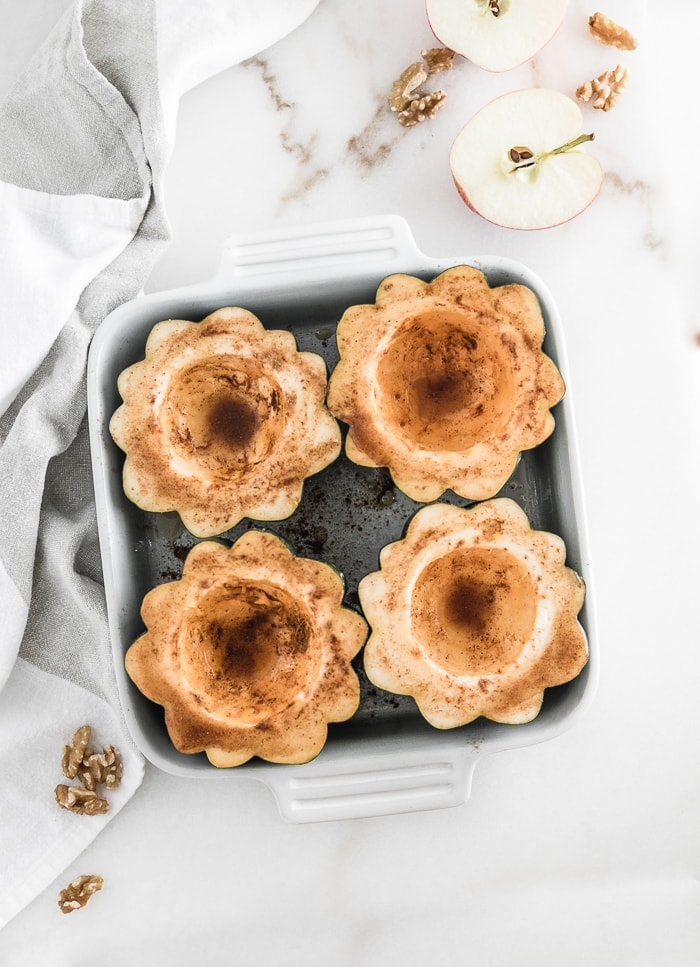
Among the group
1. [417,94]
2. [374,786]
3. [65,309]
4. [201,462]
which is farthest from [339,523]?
[417,94]

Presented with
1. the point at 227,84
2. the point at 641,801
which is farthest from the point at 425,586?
the point at 227,84

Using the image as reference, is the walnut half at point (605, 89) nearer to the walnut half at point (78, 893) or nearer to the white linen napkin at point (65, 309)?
the white linen napkin at point (65, 309)

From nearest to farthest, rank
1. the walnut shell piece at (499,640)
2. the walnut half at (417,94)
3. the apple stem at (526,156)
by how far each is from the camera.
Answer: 1. the walnut shell piece at (499,640)
2. the apple stem at (526,156)
3. the walnut half at (417,94)

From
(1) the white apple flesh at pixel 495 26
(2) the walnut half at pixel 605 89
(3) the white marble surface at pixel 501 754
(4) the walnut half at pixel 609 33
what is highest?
(1) the white apple flesh at pixel 495 26

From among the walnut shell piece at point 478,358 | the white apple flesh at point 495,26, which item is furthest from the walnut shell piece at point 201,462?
the white apple flesh at point 495,26

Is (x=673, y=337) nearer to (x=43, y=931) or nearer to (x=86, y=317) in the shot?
(x=86, y=317)

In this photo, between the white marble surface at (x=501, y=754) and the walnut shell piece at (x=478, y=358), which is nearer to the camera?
the walnut shell piece at (x=478, y=358)
